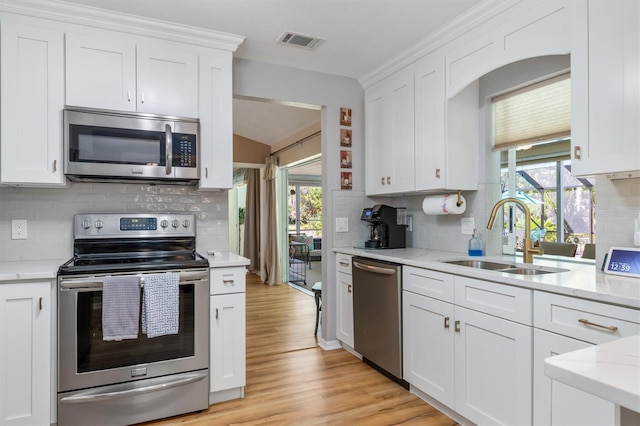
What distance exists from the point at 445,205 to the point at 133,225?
7.48 feet

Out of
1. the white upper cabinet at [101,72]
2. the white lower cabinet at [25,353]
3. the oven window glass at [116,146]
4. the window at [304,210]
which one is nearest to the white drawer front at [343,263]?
the oven window glass at [116,146]

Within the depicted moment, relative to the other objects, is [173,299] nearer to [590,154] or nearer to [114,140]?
[114,140]

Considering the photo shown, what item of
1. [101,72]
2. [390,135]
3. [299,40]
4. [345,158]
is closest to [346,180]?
[345,158]

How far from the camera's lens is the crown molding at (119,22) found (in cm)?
223

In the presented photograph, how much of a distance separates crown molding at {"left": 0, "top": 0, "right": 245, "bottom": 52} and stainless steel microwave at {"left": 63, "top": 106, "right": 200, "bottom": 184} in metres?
0.56

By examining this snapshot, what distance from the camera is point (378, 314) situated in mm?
2773

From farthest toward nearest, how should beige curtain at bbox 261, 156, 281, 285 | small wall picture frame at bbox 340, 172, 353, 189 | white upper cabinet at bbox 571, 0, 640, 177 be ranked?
1. beige curtain at bbox 261, 156, 281, 285
2. small wall picture frame at bbox 340, 172, 353, 189
3. white upper cabinet at bbox 571, 0, 640, 177

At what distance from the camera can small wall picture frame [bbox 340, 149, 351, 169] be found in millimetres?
3521

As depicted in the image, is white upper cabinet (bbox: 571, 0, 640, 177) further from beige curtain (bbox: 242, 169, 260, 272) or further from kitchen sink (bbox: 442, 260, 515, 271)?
beige curtain (bbox: 242, 169, 260, 272)

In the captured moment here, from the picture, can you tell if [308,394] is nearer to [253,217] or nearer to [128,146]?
[128,146]

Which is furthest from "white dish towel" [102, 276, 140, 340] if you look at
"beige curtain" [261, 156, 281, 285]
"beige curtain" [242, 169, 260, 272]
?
"beige curtain" [242, 169, 260, 272]

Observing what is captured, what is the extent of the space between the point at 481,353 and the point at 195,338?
167 centimetres

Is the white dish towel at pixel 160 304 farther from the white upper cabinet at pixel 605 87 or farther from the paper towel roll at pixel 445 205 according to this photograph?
the white upper cabinet at pixel 605 87

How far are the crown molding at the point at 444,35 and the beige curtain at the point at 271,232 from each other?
348 centimetres
